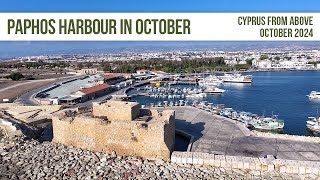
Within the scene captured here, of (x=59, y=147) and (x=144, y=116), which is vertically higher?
(x=144, y=116)

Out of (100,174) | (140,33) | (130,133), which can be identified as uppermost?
(140,33)

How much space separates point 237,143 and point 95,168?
510cm

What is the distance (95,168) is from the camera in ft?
32.7

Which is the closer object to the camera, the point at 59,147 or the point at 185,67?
the point at 59,147

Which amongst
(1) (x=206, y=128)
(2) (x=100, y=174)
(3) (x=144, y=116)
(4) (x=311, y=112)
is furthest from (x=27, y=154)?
(4) (x=311, y=112)


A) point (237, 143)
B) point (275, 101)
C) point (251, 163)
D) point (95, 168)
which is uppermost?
point (275, 101)

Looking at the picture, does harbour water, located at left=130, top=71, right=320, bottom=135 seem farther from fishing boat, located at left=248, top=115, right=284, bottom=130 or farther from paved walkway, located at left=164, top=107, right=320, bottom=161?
paved walkway, located at left=164, top=107, right=320, bottom=161

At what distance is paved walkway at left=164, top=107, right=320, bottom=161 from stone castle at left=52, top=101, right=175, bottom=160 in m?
1.51

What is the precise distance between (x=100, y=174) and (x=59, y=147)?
8.74ft

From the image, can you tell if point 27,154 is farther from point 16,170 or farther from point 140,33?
point 140,33

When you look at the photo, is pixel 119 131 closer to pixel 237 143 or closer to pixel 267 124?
pixel 237 143

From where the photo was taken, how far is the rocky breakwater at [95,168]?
955 cm

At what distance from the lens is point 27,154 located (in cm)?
1088

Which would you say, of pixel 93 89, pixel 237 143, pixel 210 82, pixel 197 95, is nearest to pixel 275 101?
pixel 197 95
